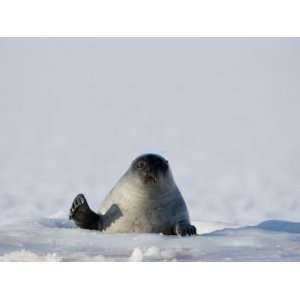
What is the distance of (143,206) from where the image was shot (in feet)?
30.0

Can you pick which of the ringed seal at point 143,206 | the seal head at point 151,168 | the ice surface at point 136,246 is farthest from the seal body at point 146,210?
the ice surface at point 136,246

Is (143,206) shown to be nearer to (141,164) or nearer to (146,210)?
(146,210)

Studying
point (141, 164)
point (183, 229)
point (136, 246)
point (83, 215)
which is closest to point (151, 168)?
point (141, 164)

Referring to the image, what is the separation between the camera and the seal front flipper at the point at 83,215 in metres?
9.01

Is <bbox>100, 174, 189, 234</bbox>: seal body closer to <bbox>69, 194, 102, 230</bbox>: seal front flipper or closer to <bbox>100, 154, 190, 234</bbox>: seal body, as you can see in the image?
<bbox>100, 154, 190, 234</bbox>: seal body

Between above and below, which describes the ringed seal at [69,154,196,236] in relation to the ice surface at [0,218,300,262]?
above

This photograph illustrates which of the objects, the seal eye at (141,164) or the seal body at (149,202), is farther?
the seal eye at (141,164)

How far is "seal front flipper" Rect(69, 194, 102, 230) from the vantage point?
355 inches

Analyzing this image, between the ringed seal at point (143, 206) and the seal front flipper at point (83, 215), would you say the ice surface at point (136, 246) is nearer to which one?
the seal front flipper at point (83, 215)

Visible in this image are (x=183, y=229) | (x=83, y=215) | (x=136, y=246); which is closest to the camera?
(x=136, y=246)

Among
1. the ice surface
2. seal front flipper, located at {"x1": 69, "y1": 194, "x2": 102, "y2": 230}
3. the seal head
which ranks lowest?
the ice surface

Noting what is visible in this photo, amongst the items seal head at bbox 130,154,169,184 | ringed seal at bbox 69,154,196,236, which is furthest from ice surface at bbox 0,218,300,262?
seal head at bbox 130,154,169,184

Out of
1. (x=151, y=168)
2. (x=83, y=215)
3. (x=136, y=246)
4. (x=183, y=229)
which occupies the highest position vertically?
(x=151, y=168)

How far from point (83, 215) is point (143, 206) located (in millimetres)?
588
